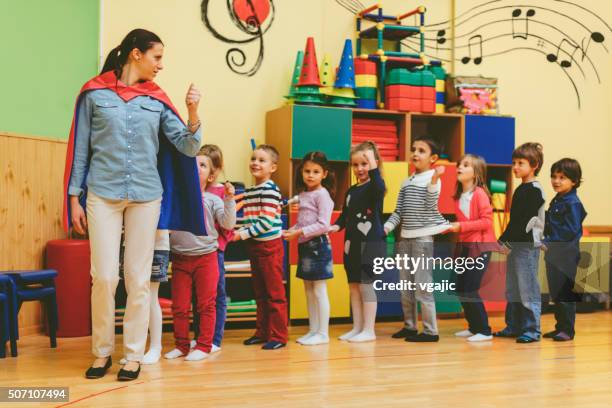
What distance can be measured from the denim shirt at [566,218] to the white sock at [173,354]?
7.55ft

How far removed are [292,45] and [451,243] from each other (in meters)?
1.83

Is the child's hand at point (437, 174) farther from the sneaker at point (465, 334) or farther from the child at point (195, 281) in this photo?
the child at point (195, 281)

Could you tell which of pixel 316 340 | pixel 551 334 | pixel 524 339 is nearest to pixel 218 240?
pixel 316 340

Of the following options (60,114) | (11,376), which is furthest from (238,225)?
(11,376)

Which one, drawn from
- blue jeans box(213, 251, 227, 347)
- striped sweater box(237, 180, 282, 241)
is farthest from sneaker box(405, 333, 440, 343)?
blue jeans box(213, 251, 227, 347)

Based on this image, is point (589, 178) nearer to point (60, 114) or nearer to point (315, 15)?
point (315, 15)

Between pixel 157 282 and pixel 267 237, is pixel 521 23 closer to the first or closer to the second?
A: pixel 267 237

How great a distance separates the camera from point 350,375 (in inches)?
131

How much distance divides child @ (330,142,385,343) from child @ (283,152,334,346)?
0.12 m

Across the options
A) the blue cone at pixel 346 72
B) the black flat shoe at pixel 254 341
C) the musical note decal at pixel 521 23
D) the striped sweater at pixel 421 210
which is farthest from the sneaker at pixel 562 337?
the musical note decal at pixel 521 23

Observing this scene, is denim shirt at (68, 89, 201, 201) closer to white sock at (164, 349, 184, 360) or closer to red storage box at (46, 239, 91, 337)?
white sock at (164, 349, 184, 360)

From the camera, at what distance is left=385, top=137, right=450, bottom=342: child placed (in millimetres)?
4336

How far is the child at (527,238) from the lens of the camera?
439 cm

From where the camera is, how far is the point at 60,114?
4625 mm
